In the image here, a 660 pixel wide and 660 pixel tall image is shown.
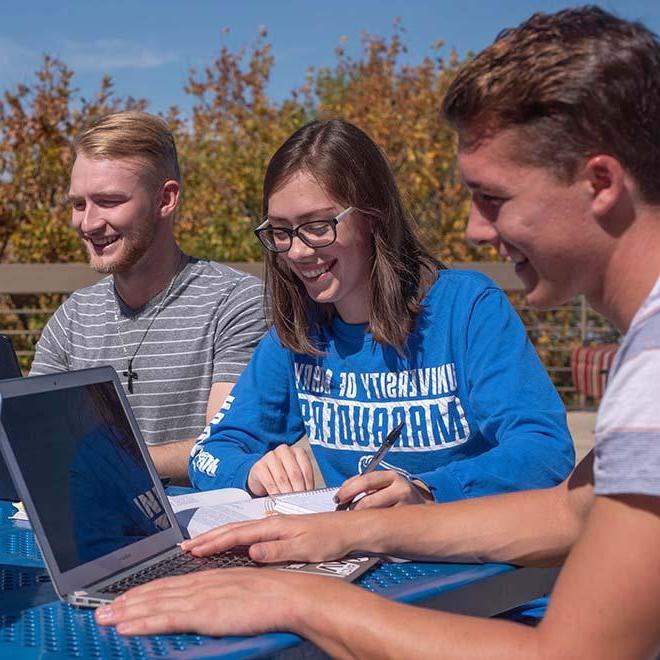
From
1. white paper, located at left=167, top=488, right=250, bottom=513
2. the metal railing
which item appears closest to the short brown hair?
white paper, located at left=167, top=488, right=250, bottom=513

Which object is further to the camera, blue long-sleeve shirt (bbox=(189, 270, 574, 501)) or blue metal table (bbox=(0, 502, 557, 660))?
blue long-sleeve shirt (bbox=(189, 270, 574, 501))

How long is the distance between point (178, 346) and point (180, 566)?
5.06 feet

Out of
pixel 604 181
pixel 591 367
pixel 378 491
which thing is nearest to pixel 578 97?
pixel 604 181

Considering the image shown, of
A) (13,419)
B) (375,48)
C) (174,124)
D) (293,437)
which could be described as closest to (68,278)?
(293,437)

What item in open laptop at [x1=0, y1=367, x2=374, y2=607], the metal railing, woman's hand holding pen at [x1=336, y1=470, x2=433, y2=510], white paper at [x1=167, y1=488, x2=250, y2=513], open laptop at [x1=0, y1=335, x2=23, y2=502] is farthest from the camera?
the metal railing

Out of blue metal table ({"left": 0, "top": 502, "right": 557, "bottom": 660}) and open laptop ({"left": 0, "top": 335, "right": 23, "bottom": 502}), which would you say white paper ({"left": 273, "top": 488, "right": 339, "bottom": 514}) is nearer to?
blue metal table ({"left": 0, "top": 502, "right": 557, "bottom": 660})

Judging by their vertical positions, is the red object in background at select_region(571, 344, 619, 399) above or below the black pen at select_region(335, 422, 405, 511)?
below

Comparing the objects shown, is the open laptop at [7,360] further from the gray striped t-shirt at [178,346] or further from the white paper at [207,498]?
the gray striped t-shirt at [178,346]

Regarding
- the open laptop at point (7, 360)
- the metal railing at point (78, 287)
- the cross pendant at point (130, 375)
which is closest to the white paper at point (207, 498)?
the open laptop at point (7, 360)

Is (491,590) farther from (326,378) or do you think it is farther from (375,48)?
(375,48)

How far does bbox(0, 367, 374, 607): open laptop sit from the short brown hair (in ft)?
4.99

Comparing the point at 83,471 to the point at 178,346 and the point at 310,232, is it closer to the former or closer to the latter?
the point at 310,232

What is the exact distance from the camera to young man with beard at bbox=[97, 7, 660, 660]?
4.22ft

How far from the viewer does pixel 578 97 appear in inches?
56.3
